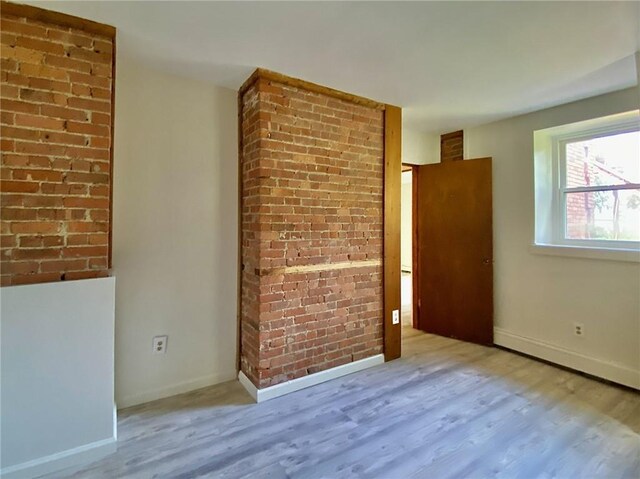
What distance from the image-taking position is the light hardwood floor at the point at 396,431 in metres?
1.75

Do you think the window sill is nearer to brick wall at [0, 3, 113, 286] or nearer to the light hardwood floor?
the light hardwood floor

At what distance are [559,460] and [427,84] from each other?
268cm

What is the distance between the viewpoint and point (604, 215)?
9.66 feet

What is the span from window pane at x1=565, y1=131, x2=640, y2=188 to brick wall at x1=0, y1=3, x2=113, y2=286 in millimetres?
3933

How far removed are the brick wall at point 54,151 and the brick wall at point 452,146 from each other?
355 cm

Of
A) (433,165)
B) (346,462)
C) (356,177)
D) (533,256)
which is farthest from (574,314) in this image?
(346,462)

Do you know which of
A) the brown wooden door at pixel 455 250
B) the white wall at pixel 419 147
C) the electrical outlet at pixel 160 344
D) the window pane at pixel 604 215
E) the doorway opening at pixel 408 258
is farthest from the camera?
the doorway opening at pixel 408 258

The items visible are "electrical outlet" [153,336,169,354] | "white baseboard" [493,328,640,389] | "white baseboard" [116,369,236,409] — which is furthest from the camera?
"white baseboard" [493,328,640,389]

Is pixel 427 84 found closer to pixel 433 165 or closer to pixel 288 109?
pixel 288 109

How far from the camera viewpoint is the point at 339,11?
1.74m

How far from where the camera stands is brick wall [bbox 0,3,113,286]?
170 centimetres

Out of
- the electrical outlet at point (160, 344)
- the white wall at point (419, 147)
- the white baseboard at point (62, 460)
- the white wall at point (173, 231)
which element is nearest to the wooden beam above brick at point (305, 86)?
the white wall at point (173, 231)

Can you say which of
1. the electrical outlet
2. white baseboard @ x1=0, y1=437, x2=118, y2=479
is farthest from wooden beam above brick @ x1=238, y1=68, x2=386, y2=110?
white baseboard @ x1=0, y1=437, x2=118, y2=479

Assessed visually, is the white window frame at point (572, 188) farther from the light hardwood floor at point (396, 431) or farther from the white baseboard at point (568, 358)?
the light hardwood floor at point (396, 431)
